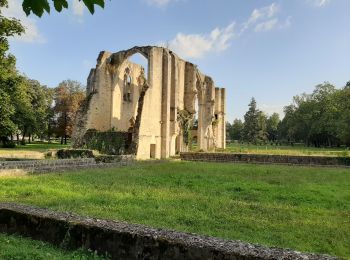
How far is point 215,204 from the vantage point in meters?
9.73

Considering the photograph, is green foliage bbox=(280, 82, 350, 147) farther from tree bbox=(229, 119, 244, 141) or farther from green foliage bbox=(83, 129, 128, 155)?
green foliage bbox=(83, 129, 128, 155)

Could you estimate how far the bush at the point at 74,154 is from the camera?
2419 centimetres

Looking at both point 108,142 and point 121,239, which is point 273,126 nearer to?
point 108,142

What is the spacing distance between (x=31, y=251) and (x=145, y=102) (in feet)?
79.9

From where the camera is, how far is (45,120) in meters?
56.1

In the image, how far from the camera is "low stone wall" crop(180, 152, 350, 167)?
85.5 feet

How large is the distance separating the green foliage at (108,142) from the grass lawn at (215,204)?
14017 mm

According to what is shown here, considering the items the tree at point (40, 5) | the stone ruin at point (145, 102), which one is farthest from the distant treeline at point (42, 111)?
the tree at point (40, 5)

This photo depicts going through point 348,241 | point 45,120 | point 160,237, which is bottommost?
point 348,241

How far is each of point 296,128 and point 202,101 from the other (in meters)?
42.1

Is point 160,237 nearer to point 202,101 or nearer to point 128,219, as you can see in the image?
point 128,219

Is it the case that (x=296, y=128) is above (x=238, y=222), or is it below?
above

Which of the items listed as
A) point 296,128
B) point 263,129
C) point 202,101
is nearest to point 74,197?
point 202,101

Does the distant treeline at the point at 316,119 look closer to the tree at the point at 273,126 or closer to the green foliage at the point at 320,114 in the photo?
the green foliage at the point at 320,114
